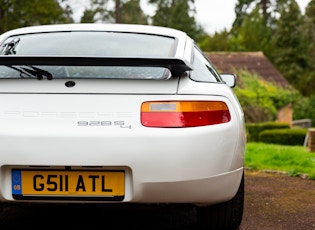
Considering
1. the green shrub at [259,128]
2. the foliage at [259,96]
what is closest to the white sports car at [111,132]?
the green shrub at [259,128]

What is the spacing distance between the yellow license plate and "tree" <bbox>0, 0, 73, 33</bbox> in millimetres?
25471

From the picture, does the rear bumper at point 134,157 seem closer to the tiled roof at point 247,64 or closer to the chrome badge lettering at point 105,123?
the chrome badge lettering at point 105,123

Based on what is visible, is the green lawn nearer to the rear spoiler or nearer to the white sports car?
the white sports car

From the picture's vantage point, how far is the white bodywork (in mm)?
2842

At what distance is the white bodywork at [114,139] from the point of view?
9.32 ft

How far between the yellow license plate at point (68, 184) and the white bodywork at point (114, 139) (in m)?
0.04

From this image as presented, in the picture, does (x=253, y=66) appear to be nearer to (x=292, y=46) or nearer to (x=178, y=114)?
(x=292, y=46)

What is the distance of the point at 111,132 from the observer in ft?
9.35

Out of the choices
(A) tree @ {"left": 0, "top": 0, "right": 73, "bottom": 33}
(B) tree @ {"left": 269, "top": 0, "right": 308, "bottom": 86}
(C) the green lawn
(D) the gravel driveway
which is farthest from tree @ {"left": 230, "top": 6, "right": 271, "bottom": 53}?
(D) the gravel driveway

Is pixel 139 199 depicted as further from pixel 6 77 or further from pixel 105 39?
pixel 105 39

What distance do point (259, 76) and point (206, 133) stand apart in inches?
1129

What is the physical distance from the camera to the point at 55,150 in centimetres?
284

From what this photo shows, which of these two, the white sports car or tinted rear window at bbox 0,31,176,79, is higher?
tinted rear window at bbox 0,31,176,79

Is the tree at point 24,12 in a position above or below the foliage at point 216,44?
above
